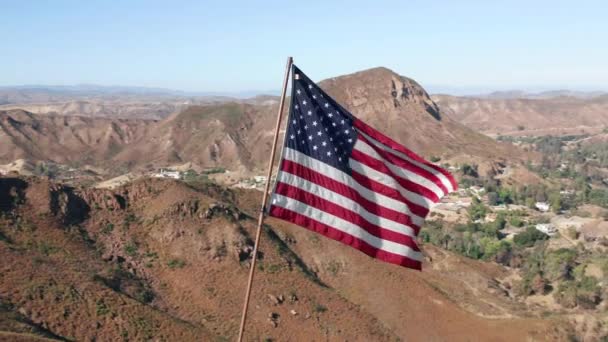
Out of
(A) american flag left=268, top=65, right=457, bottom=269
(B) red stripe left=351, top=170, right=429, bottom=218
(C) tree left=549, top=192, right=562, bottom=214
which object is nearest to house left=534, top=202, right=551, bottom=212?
(C) tree left=549, top=192, right=562, bottom=214

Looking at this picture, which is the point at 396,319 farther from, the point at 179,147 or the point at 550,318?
the point at 179,147

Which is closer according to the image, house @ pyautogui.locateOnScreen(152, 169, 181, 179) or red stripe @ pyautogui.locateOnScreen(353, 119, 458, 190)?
red stripe @ pyautogui.locateOnScreen(353, 119, 458, 190)

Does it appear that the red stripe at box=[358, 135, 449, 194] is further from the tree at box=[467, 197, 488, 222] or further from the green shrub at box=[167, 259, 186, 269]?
the tree at box=[467, 197, 488, 222]

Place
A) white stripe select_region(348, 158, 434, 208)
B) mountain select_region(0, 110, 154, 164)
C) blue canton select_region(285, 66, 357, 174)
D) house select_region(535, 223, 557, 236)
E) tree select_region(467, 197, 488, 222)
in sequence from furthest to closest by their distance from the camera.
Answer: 1. mountain select_region(0, 110, 154, 164)
2. tree select_region(467, 197, 488, 222)
3. house select_region(535, 223, 557, 236)
4. white stripe select_region(348, 158, 434, 208)
5. blue canton select_region(285, 66, 357, 174)

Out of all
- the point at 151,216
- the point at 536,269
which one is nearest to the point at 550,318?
the point at 536,269

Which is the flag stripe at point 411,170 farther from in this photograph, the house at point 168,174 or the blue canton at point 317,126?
the house at point 168,174

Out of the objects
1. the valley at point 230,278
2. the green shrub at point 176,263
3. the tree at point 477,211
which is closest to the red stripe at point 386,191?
the valley at point 230,278
